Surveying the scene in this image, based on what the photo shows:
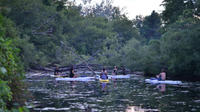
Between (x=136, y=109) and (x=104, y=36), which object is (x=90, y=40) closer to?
(x=104, y=36)

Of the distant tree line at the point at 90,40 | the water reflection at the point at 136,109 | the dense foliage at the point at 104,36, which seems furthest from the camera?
the dense foliage at the point at 104,36

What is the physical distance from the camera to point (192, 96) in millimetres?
19641

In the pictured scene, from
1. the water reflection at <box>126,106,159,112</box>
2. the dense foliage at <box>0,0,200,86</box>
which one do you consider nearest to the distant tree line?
the dense foliage at <box>0,0,200,86</box>

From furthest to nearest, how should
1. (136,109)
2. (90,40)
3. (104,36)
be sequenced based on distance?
(104,36), (90,40), (136,109)

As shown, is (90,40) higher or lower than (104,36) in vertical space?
lower

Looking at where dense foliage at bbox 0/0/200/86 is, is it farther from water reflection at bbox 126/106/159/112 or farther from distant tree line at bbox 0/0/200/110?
water reflection at bbox 126/106/159/112

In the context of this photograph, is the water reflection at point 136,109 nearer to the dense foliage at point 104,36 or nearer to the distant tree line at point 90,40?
the distant tree line at point 90,40

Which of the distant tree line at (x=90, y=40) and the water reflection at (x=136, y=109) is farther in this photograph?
the distant tree line at (x=90, y=40)

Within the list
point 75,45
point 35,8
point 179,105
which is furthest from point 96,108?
point 75,45

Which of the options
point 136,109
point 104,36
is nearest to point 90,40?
point 104,36

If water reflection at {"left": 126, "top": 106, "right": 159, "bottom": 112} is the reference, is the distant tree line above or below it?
above

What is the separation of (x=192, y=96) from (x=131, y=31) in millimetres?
61758

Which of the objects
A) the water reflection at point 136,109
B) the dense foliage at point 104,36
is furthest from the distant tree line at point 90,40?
the water reflection at point 136,109

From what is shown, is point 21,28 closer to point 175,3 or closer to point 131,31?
point 175,3
